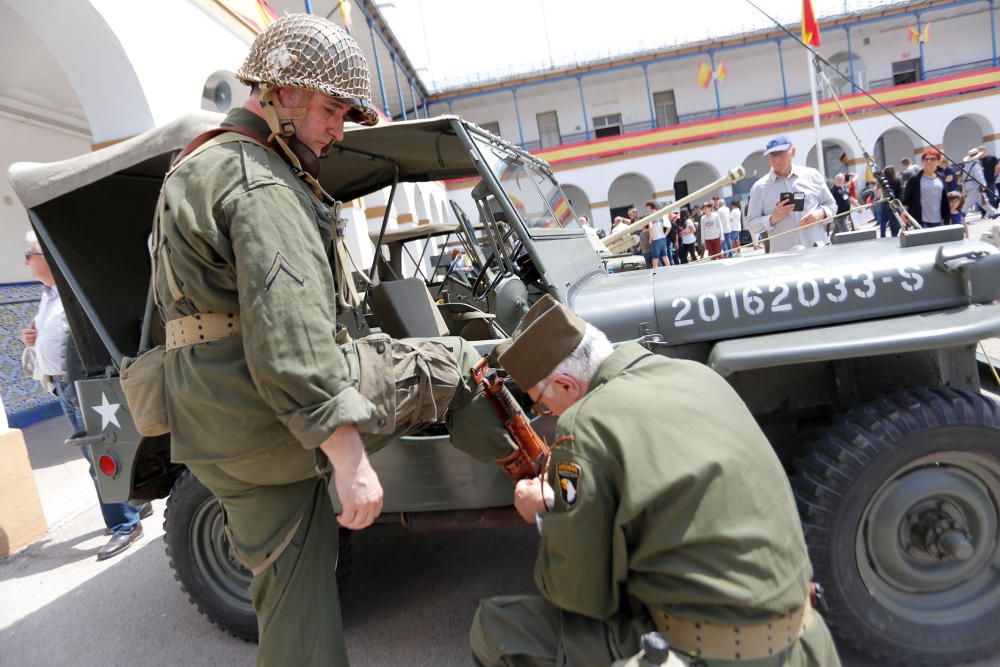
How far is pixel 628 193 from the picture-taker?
29516 millimetres

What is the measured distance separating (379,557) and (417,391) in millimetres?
1783

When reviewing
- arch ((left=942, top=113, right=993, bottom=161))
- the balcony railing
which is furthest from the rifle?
arch ((left=942, top=113, right=993, bottom=161))

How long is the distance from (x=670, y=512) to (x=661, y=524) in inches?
1.2

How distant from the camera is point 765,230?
189 inches

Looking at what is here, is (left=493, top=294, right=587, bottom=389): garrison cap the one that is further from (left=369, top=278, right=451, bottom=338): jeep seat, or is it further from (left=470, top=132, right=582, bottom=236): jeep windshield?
(left=369, top=278, right=451, bottom=338): jeep seat

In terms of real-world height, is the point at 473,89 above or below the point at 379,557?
above

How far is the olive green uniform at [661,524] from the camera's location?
4.04ft

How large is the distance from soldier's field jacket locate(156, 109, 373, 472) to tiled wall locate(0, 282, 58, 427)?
24.5 ft

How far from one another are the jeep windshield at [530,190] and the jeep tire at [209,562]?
150cm

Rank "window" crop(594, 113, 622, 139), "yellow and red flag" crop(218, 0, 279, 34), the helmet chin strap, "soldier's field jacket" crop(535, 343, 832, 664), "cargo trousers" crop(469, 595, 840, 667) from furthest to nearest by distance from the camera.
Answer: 1. "window" crop(594, 113, 622, 139)
2. "yellow and red flag" crop(218, 0, 279, 34)
3. the helmet chin strap
4. "cargo trousers" crop(469, 595, 840, 667)
5. "soldier's field jacket" crop(535, 343, 832, 664)

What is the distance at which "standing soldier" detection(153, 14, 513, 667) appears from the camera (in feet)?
4.62

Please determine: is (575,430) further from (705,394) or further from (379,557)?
(379,557)

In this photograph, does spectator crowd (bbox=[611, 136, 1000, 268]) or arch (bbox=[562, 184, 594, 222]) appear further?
arch (bbox=[562, 184, 594, 222])

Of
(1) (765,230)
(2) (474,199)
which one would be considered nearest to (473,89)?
(1) (765,230)
